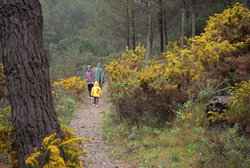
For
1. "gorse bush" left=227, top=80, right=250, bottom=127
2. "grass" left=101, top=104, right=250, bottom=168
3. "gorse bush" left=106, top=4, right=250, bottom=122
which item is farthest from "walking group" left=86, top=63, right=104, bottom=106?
"gorse bush" left=227, top=80, right=250, bottom=127

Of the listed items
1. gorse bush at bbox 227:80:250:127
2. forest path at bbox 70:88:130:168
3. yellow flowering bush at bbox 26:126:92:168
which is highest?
gorse bush at bbox 227:80:250:127

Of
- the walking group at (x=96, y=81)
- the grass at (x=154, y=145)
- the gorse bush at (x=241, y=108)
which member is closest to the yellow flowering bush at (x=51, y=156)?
the grass at (x=154, y=145)

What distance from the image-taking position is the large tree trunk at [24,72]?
294cm

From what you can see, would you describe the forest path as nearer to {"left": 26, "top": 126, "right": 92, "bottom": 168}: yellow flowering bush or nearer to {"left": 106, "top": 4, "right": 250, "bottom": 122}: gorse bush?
{"left": 106, "top": 4, "right": 250, "bottom": 122}: gorse bush

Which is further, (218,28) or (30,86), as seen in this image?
(218,28)

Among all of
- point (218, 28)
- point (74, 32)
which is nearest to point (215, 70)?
point (218, 28)

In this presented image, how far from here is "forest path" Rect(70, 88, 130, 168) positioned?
5.01 m

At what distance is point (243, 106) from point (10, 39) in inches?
138

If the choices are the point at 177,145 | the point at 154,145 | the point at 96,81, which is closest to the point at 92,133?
the point at 154,145

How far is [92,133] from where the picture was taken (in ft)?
22.8

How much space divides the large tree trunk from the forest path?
220 cm

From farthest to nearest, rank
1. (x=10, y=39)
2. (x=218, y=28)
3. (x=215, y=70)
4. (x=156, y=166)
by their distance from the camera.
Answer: (x=218, y=28) < (x=215, y=70) < (x=156, y=166) < (x=10, y=39)

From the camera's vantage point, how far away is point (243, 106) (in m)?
3.83

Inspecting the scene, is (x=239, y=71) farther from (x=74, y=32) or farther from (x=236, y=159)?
(x=74, y=32)
